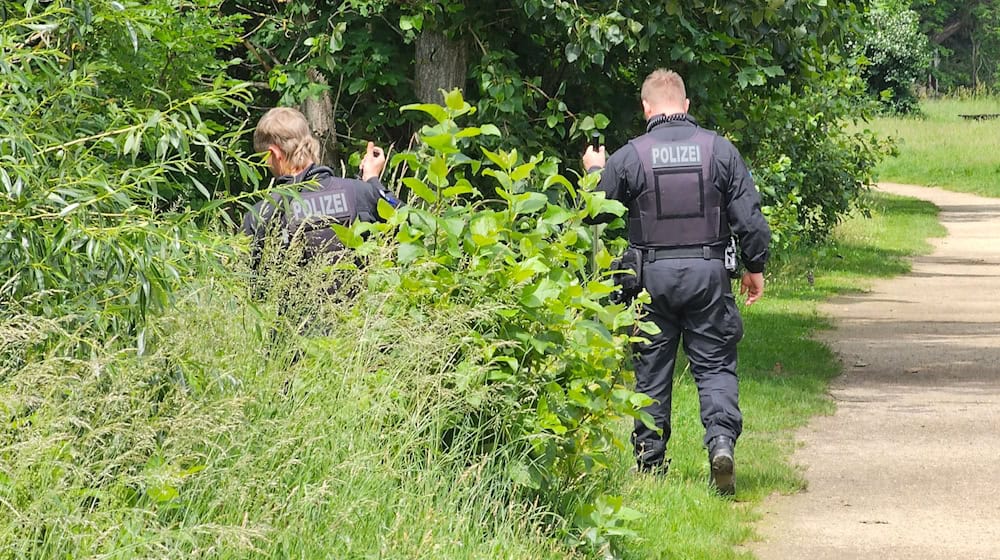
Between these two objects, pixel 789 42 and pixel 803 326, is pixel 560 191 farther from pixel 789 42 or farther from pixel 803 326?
pixel 803 326

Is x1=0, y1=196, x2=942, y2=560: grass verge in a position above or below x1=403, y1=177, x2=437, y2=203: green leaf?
below

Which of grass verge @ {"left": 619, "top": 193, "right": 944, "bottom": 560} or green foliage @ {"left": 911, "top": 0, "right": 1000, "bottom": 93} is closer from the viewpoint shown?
grass verge @ {"left": 619, "top": 193, "right": 944, "bottom": 560}

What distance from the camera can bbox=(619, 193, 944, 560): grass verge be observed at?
652 cm

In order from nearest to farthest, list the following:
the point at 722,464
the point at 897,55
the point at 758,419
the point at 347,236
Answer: the point at 347,236, the point at 722,464, the point at 758,419, the point at 897,55

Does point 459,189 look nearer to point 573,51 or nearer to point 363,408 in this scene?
point 363,408

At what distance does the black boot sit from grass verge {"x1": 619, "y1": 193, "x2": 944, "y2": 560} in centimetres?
7

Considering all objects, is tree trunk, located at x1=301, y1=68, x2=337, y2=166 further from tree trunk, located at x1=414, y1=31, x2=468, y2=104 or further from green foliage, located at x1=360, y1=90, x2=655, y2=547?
green foliage, located at x1=360, y1=90, x2=655, y2=547

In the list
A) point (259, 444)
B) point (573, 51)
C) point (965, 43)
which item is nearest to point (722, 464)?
point (259, 444)

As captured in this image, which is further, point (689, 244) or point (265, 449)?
point (689, 244)

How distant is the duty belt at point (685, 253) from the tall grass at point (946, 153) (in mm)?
31100

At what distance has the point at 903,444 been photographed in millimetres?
8891

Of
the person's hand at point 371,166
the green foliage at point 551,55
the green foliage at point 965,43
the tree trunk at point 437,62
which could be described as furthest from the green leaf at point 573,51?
the green foliage at point 965,43

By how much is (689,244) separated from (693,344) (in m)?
0.49

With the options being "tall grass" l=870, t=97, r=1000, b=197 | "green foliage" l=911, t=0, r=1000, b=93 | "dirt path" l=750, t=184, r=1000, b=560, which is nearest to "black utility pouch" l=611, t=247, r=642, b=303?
"dirt path" l=750, t=184, r=1000, b=560
